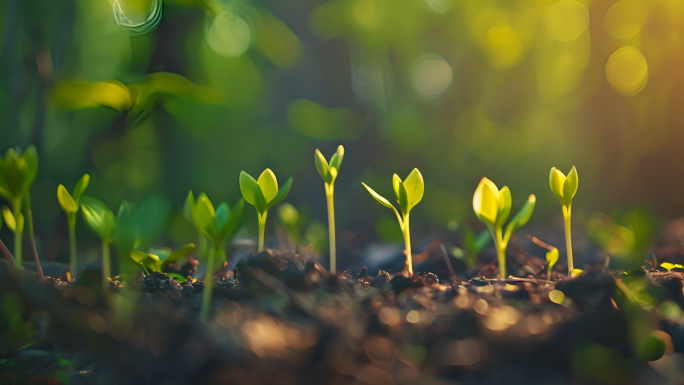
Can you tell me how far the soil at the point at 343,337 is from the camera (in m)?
0.27

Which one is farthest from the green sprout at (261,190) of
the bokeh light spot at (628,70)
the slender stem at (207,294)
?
the bokeh light spot at (628,70)

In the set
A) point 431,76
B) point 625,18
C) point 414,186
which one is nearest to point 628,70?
point 625,18

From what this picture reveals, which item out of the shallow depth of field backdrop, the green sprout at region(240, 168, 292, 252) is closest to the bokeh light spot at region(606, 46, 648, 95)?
the shallow depth of field backdrop

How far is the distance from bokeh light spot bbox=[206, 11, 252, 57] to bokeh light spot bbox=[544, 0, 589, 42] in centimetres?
95

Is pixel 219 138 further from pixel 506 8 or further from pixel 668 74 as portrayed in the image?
pixel 668 74

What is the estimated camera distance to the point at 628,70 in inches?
46.3

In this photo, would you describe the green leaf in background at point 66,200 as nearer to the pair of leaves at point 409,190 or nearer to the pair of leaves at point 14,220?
the pair of leaves at point 14,220

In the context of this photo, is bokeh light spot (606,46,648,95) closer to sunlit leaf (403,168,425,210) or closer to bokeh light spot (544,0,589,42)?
bokeh light spot (544,0,589,42)

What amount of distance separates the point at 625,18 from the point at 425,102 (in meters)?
0.66

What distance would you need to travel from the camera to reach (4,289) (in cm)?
30

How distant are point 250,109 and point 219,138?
14cm

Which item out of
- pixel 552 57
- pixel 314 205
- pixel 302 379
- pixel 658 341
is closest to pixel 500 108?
pixel 552 57

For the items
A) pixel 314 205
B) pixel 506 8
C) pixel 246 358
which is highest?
pixel 506 8

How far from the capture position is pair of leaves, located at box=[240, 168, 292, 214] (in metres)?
0.47
